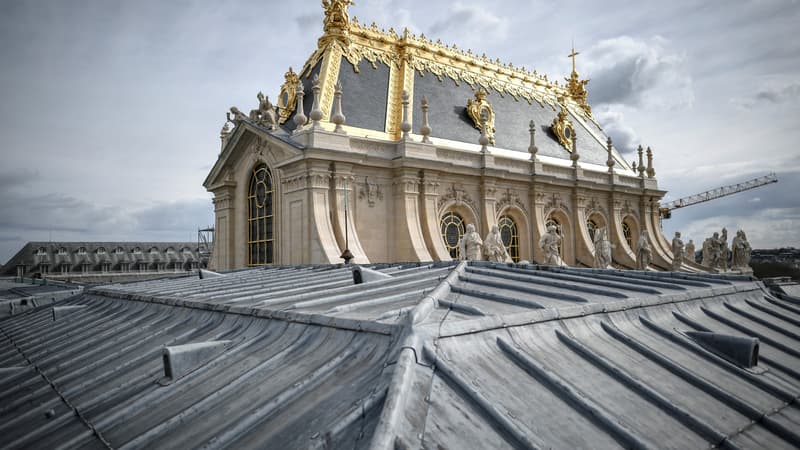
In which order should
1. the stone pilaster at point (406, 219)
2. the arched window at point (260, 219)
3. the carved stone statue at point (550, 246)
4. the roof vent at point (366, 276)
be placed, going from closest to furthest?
the roof vent at point (366, 276)
the carved stone statue at point (550, 246)
the stone pilaster at point (406, 219)
the arched window at point (260, 219)

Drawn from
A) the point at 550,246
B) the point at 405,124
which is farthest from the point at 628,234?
the point at 405,124

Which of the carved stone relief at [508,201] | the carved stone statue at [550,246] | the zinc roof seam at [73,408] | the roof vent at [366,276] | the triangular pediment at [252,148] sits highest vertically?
the triangular pediment at [252,148]

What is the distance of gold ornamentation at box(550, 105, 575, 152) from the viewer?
111 feet

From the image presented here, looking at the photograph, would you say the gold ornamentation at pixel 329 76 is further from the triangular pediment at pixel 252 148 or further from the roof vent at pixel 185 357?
the roof vent at pixel 185 357

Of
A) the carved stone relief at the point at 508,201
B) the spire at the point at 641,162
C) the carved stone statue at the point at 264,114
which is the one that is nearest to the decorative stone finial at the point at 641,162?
the spire at the point at 641,162

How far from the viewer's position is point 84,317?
9.71 meters

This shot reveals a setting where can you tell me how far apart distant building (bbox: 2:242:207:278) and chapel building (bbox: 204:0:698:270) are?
2911 cm

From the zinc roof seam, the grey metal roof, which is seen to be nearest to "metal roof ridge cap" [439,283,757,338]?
the grey metal roof

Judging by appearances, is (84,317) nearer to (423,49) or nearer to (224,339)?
(224,339)

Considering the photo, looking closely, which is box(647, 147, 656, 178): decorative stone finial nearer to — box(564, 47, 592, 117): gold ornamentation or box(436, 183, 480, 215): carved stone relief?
box(564, 47, 592, 117): gold ornamentation

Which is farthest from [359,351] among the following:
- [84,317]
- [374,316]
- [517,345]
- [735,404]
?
[84,317]

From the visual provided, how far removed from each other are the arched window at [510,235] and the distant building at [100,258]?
32806 mm

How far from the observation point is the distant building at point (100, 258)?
49.8 meters

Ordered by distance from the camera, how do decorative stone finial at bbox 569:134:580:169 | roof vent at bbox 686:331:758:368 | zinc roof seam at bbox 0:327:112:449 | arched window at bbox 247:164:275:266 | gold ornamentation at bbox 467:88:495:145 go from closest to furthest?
zinc roof seam at bbox 0:327:112:449, roof vent at bbox 686:331:758:368, arched window at bbox 247:164:275:266, gold ornamentation at bbox 467:88:495:145, decorative stone finial at bbox 569:134:580:169
